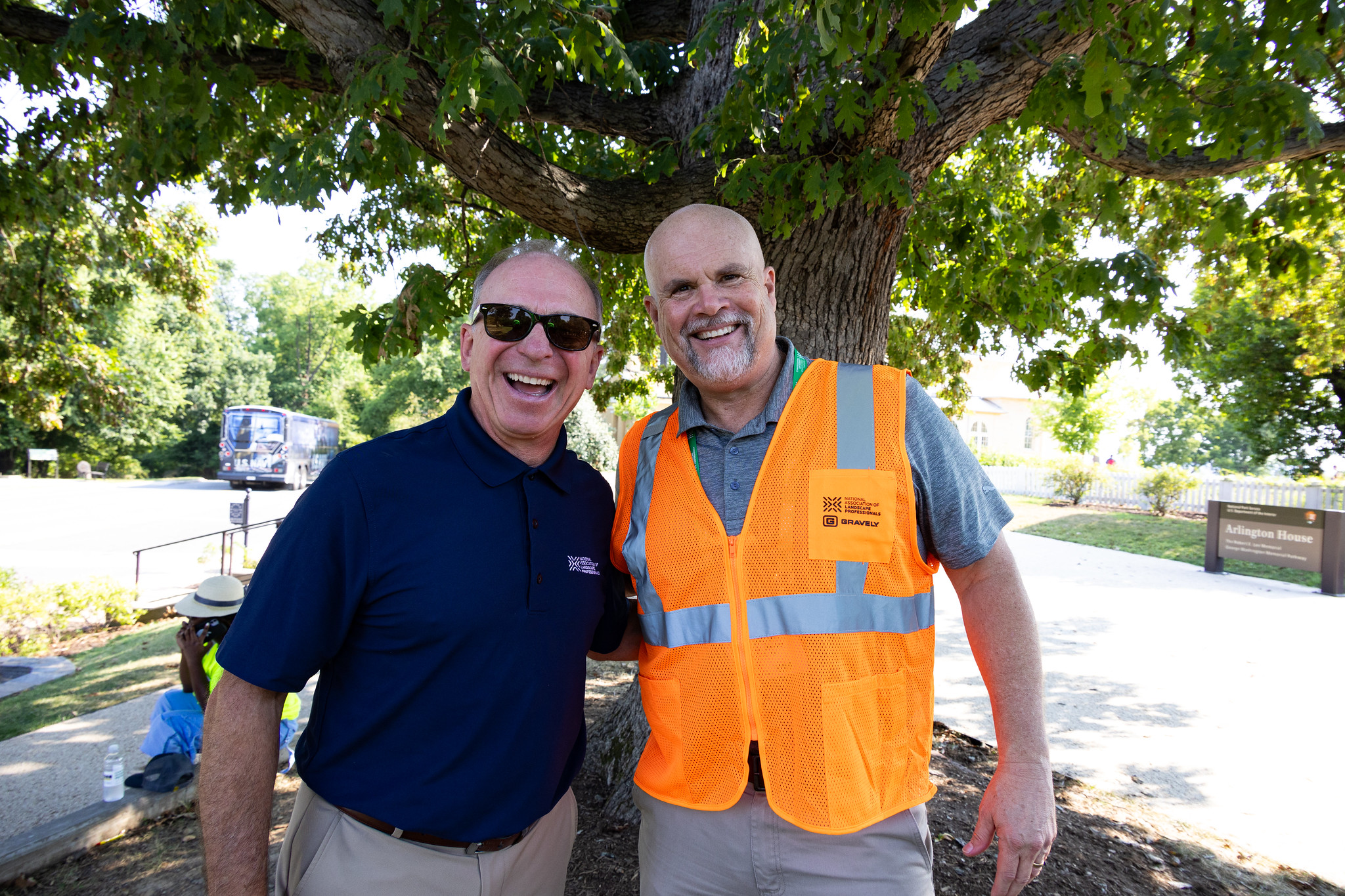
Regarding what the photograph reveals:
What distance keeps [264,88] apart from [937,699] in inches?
302

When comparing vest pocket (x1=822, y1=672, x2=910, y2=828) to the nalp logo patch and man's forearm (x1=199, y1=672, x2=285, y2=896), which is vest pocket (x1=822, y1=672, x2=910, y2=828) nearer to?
the nalp logo patch

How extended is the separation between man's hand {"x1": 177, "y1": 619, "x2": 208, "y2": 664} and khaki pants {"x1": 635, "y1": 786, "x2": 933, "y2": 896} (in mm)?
3858

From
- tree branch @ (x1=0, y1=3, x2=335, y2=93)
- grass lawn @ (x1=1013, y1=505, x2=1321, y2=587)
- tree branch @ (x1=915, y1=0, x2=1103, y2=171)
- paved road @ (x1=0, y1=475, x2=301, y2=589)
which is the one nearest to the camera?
tree branch @ (x1=915, y1=0, x2=1103, y2=171)

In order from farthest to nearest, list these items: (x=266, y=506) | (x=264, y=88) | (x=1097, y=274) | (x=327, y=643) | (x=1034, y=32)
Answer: (x=266, y=506)
(x=264, y=88)
(x=1097, y=274)
(x=1034, y=32)
(x=327, y=643)

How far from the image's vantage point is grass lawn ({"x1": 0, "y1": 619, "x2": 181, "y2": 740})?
21.1 feet

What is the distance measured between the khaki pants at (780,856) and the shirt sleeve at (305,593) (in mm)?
1030

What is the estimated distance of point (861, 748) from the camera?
6.09ft

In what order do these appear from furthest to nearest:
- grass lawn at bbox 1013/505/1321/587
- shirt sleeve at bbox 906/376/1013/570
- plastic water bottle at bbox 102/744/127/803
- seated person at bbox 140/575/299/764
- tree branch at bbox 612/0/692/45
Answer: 1. grass lawn at bbox 1013/505/1321/587
2. tree branch at bbox 612/0/692/45
3. seated person at bbox 140/575/299/764
4. plastic water bottle at bbox 102/744/127/803
5. shirt sleeve at bbox 906/376/1013/570

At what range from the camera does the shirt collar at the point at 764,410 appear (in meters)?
2.10

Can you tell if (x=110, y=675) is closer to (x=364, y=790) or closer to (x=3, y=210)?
(x=3, y=210)

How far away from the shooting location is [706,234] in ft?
7.29

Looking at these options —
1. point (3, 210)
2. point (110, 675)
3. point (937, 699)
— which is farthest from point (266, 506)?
point (937, 699)

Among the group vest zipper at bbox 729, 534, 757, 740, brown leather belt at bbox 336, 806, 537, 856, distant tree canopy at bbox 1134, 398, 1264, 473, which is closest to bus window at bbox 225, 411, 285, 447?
brown leather belt at bbox 336, 806, 537, 856

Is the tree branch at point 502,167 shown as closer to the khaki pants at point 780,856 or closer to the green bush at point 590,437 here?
the khaki pants at point 780,856
